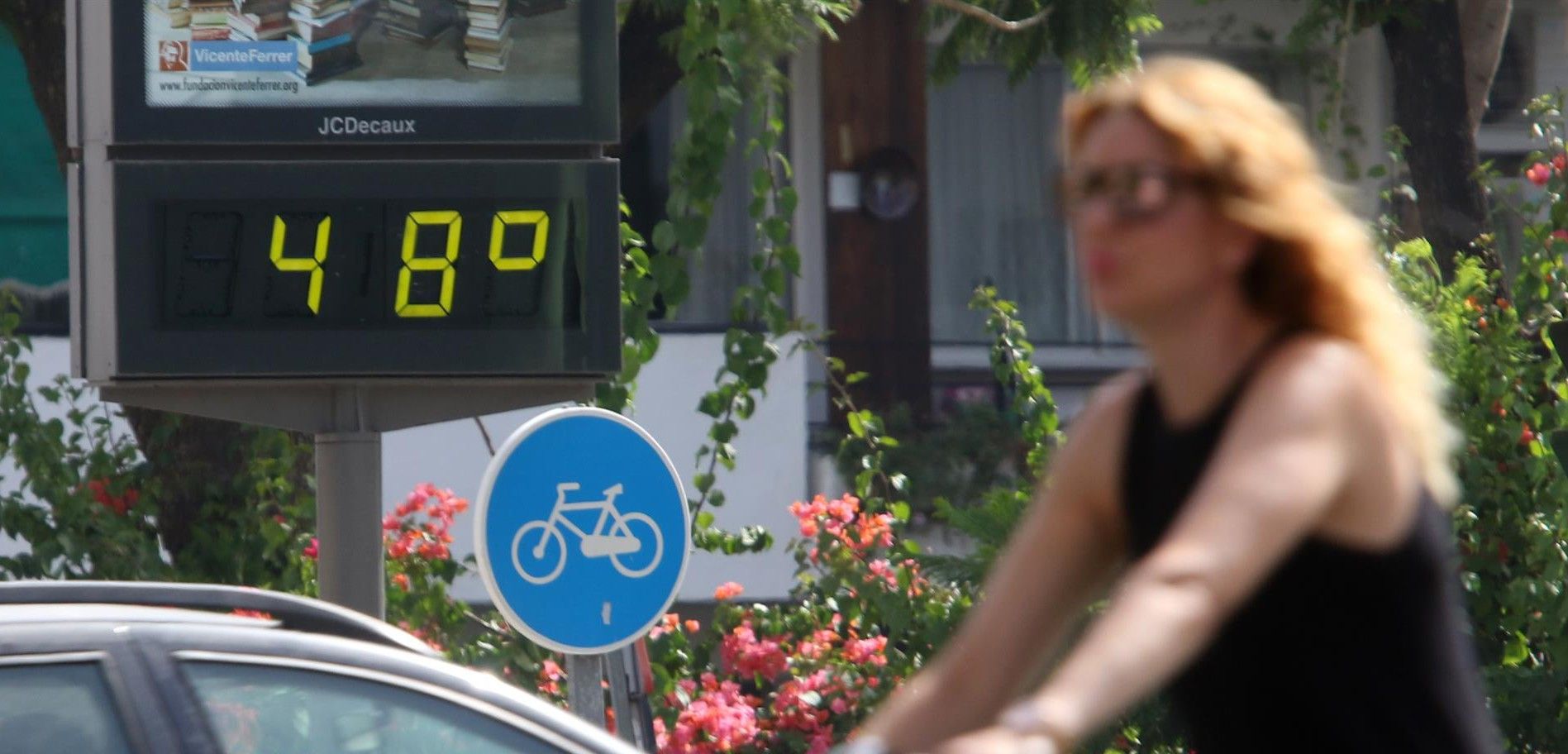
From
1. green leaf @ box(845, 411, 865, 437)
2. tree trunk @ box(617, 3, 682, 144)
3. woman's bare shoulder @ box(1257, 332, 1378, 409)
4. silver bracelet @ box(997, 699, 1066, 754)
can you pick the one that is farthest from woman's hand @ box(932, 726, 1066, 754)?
tree trunk @ box(617, 3, 682, 144)

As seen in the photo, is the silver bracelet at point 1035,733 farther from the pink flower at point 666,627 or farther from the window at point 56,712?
the pink flower at point 666,627

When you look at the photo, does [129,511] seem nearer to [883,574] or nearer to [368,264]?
[368,264]

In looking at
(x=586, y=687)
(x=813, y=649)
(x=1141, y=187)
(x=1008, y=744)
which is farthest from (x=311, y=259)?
(x=1008, y=744)

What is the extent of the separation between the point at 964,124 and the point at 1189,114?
40.1 ft

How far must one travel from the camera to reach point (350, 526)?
532 centimetres

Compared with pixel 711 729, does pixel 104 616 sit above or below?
above

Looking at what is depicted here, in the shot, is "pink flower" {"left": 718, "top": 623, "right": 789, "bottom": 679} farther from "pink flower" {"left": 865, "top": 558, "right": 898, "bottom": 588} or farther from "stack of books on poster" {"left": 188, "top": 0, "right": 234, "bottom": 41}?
"stack of books on poster" {"left": 188, "top": 0, "right": 234, "bottom": 41}

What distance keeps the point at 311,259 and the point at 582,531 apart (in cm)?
98

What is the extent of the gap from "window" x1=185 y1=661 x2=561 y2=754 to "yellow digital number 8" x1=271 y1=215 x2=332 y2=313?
2125mm

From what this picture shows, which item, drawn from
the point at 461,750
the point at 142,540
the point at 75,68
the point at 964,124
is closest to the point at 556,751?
the point at 461,750

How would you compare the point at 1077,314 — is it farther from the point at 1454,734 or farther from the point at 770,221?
the point at 1454,734

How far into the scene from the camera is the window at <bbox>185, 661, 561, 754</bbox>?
3043 millimetres

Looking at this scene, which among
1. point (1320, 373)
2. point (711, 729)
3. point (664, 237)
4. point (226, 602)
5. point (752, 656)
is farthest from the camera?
point (752, 656)

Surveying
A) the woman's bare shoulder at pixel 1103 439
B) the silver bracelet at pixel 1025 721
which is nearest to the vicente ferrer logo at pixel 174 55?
the woman's bare shoulder at pixel 1103 439
